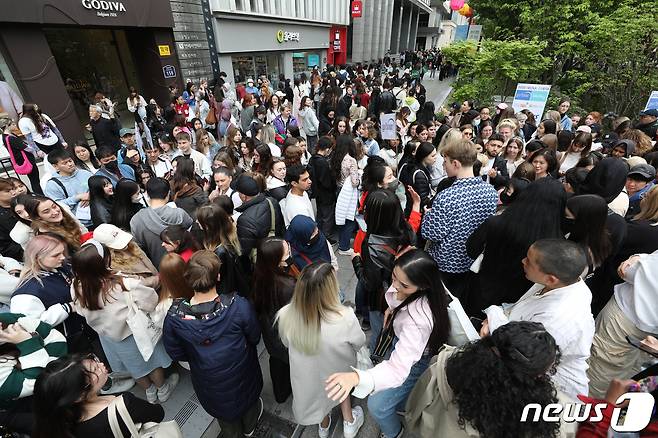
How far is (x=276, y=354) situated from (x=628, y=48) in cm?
1322

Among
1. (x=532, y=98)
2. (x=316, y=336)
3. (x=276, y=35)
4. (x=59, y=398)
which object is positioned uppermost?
(x=276, y=35)

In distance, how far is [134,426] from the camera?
5.11 feet

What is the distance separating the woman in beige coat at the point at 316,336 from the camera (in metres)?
1.91

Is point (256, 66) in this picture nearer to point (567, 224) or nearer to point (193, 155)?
point (193, 155)

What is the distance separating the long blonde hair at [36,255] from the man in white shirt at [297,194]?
213 cm

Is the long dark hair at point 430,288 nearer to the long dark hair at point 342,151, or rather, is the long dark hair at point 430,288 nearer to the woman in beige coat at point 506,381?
the woman in beige coat at point 506,381

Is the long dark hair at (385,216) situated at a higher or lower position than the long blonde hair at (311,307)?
higher

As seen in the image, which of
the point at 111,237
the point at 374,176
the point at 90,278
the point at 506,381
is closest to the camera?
the point at 506,381

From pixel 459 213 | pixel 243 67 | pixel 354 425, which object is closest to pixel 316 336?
pixel 354 425

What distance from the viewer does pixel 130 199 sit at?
133 inches

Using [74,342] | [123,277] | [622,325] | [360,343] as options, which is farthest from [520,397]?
[74,342]

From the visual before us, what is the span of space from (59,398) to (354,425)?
209 cm

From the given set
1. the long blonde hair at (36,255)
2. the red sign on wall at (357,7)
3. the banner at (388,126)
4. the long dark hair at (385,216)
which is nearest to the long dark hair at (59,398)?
the long blonde hair at (36,255)

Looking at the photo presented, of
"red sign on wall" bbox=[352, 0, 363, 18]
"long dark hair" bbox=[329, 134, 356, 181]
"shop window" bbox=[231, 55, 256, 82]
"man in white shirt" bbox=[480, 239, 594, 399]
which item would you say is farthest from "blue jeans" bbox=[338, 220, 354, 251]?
"red sign on wall" bbox=[352, 0, 363, 18]
